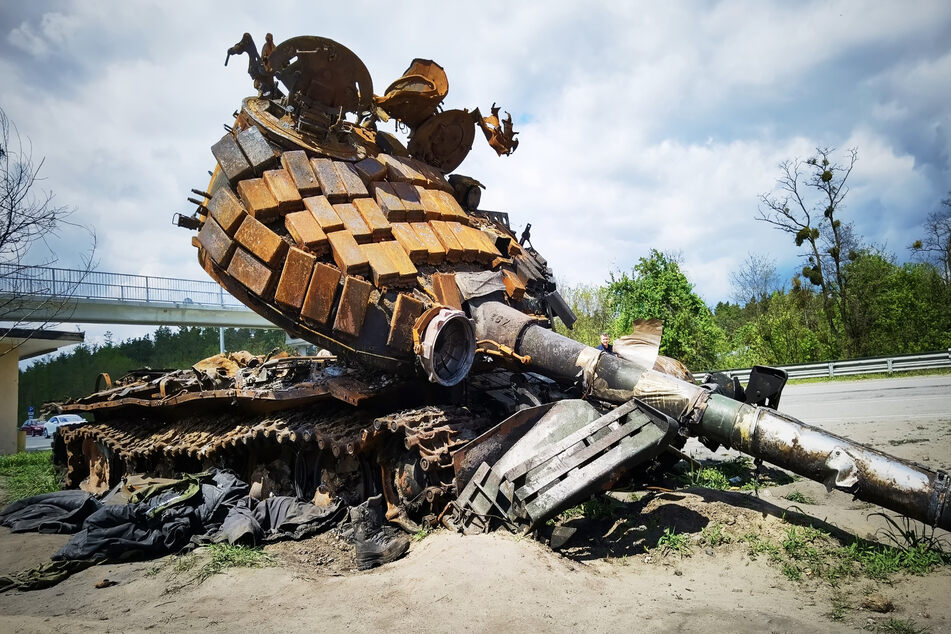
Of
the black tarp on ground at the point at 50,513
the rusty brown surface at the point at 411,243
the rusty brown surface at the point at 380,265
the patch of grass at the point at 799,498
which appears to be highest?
the rusty brown surface at the point at 411,243

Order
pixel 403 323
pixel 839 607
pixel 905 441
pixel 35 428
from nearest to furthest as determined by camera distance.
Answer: pixel 839 607
pixel 403 323
pixel 905 441
pixel 35 428

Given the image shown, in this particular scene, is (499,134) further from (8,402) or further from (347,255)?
(8,402)

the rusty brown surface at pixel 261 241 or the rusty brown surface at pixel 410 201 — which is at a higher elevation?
the rusty brown surface at pixel 410 201

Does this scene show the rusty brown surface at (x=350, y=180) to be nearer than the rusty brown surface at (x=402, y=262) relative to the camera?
No

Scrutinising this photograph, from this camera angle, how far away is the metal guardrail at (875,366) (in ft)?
58.9

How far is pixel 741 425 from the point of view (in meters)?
4.64

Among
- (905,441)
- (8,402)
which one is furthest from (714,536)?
(8,402)

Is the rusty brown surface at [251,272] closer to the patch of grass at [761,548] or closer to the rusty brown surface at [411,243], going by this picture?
the rusty brown surface at [411,243]

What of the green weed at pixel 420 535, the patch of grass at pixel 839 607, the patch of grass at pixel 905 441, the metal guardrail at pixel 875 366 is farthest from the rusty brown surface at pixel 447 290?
the metal guardrail at pixel 875 366

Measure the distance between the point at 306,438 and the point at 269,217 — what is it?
237cm

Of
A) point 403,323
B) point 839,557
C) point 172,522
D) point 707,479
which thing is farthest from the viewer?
point 707,479

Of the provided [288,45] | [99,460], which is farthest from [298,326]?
[99,460]

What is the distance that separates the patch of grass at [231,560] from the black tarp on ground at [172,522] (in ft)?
0.85

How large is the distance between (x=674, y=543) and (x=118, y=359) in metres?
40.7
